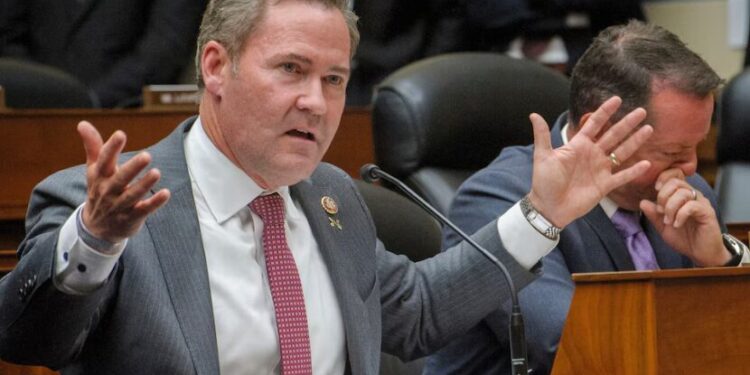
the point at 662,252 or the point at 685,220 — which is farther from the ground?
the point at 685,220

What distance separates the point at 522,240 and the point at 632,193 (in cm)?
51

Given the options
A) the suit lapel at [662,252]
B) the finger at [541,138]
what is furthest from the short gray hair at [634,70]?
the finger at [541,138]

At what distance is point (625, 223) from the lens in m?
2.71

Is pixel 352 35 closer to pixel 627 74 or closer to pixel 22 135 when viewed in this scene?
pixel 627 74

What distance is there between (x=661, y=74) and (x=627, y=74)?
6 centimetres

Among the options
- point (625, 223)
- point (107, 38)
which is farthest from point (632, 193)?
point (107, 38)

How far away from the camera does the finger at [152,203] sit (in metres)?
1.66

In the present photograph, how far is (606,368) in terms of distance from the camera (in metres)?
2.07

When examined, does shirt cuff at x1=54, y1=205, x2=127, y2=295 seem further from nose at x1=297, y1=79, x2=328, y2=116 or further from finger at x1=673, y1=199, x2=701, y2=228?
finger at x1=673, y1=199, x2=701, y2=228

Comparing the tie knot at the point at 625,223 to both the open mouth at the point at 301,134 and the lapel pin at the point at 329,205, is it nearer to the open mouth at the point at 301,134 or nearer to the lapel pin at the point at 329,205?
the lapel pin at the point at 329,205

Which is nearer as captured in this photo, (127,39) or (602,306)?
(602,306)

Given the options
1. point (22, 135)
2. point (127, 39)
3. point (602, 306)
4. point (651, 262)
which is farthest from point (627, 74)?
point (127, 39)

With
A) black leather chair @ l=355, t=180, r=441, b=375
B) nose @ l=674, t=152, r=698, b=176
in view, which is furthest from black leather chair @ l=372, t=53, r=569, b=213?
nose @ l=674, t=152, r=698, b=176

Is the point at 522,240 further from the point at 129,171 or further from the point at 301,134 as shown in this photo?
the point at 129,171
